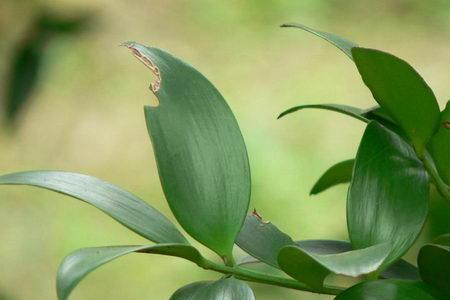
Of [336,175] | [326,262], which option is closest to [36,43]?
[336,175]

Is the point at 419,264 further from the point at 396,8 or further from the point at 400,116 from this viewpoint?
the point at 396,8

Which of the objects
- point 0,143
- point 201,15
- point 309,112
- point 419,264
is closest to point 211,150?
point 419,264

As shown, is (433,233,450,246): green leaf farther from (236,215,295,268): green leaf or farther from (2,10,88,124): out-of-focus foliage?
(2,10,88,124): out-of-focus foliage

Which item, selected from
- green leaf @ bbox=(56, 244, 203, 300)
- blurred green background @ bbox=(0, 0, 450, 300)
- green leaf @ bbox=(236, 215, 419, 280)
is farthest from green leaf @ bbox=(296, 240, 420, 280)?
blurred green background @ bbox=(0, 0, 450, 300)

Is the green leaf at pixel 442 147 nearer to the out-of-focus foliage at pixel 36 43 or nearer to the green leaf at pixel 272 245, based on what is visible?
the green leaf at pixel 272 245

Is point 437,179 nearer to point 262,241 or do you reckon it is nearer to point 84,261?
point 262,241
